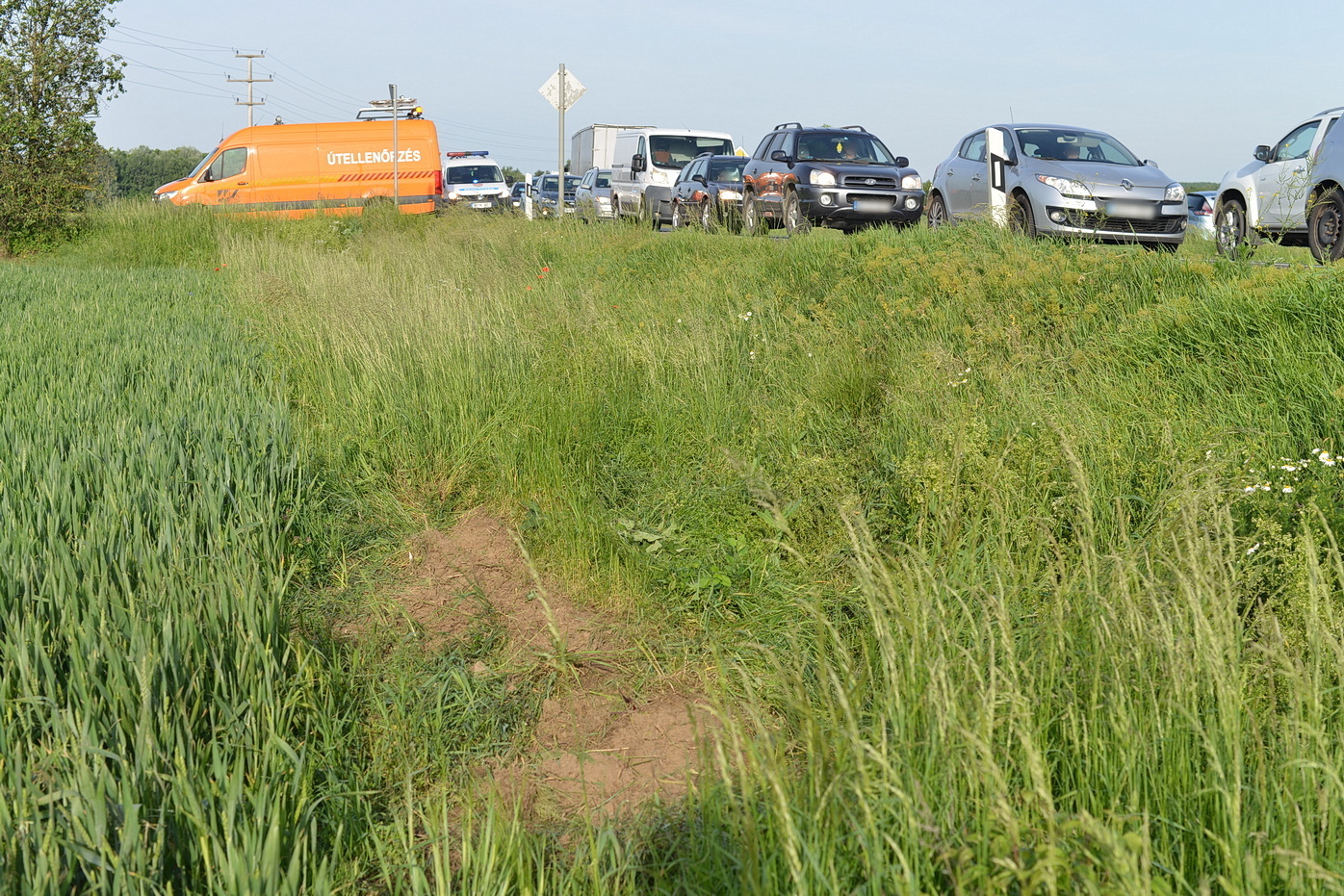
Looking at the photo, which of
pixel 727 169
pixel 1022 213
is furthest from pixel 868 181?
pixel 727 169

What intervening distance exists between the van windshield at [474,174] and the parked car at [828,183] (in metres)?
19.6

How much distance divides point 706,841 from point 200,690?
4.14ft

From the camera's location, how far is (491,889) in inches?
94.3

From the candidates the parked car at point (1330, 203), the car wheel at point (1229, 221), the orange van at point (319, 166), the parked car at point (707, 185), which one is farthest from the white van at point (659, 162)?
the parked car at point (1330, 203)

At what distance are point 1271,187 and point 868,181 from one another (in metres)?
5.92

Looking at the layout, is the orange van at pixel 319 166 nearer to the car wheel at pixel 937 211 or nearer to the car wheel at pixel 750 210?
the car wheel at pixel 750 210

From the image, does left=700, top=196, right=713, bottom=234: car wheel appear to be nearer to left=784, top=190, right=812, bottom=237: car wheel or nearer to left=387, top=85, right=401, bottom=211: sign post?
left=784, top=190, right=812, bottom=237: car wheel

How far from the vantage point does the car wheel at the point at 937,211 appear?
54.5 feet

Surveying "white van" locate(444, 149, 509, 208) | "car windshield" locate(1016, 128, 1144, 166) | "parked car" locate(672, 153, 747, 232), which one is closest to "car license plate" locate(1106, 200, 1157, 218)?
"car windshield" locate(1016, 128, 1144, 166)

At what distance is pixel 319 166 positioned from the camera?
2797cm

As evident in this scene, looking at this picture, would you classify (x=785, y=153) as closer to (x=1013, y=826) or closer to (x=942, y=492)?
(x=942, y=492)

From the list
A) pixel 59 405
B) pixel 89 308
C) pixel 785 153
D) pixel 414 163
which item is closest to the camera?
pixel 59 405

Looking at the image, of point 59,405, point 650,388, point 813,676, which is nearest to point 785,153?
point 650,388

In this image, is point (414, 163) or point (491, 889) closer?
point (491, 889)
